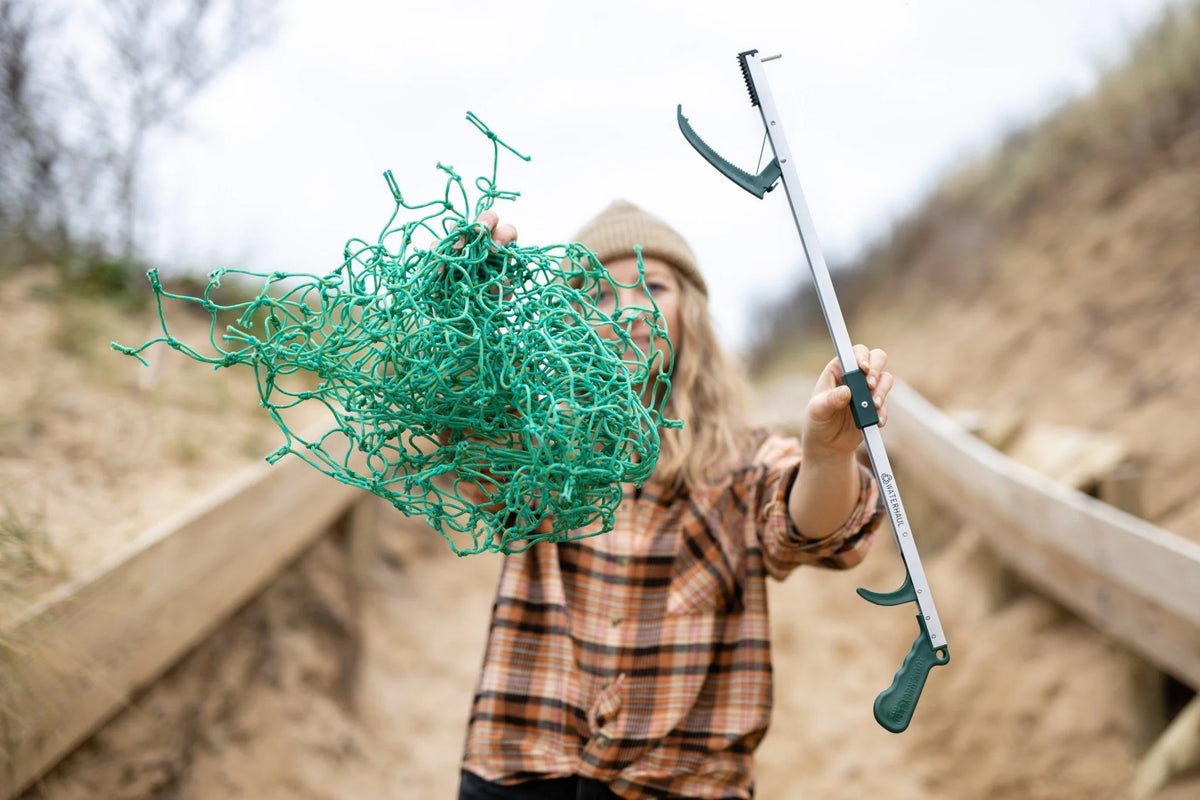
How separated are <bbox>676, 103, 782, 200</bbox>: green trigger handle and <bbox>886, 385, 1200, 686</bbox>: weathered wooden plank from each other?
1480 mm

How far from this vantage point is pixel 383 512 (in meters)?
4.52

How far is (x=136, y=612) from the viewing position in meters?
2.40

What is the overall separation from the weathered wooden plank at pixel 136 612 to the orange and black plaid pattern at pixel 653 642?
0.97 meters

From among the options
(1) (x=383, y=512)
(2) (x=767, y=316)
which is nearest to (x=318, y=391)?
(1) (x=383, y=512)

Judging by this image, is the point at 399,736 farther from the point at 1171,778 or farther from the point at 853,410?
the point at 853,410

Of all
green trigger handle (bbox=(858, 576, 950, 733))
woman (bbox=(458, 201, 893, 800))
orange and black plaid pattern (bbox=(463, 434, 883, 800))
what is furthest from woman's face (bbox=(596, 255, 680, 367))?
green trigger handle (bbox=(858, 576, 950, 733))

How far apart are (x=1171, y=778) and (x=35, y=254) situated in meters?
4.06

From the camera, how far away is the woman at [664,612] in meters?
1.72

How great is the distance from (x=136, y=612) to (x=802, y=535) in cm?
169

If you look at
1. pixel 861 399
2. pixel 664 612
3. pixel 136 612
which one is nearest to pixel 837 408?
pixel 861 399

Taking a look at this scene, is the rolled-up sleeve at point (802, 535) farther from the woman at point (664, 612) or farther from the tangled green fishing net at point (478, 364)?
the tangled green fishing net at point (478, 364)

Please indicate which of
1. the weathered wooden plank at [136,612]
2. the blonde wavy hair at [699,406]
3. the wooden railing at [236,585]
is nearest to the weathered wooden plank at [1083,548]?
the wooden railing at [236,585]

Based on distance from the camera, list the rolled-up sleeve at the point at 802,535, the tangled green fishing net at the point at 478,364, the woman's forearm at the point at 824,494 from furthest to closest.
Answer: the rolled-up sleeve at the point at 802,535 → the woman's forearm at the point at 824,494 → the tangled green fishing net at the point at 478,364

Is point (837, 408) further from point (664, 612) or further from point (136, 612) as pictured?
point (136, 612)
